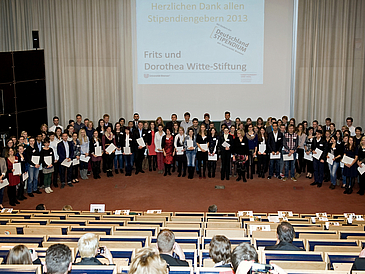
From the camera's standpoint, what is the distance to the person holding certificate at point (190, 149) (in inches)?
404

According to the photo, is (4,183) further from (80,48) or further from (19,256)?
(80,48)

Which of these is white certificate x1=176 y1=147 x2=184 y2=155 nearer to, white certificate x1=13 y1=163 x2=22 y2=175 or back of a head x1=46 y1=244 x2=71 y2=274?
white certificate x1=13 y1=163 x2=22 y2=175

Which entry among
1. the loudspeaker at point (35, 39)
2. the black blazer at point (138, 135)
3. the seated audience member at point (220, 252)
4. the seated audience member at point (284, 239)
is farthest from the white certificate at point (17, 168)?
the seated audience member at point (220, 252)

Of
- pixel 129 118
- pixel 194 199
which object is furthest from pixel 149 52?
pixel 194 199

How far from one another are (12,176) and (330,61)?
35.1 feet

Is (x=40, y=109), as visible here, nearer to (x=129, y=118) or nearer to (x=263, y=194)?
(x=129, y=118)

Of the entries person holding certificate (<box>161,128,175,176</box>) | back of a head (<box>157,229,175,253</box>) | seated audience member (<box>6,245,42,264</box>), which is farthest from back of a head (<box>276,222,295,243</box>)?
person holding certificate (<box>161,128,175,176</box>)

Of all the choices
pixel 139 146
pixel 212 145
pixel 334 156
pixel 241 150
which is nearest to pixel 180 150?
pixel 212 145

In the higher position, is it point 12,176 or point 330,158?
point 330,158

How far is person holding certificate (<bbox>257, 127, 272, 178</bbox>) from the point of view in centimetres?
1008

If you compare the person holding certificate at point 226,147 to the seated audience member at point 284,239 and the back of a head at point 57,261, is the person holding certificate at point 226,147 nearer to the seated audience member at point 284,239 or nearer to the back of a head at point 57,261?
the seated audience member at point 284,239

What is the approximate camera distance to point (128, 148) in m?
10.7

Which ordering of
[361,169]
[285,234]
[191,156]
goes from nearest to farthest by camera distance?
[285,234]
[361,169]
[191,156]

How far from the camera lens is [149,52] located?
12945 mm
